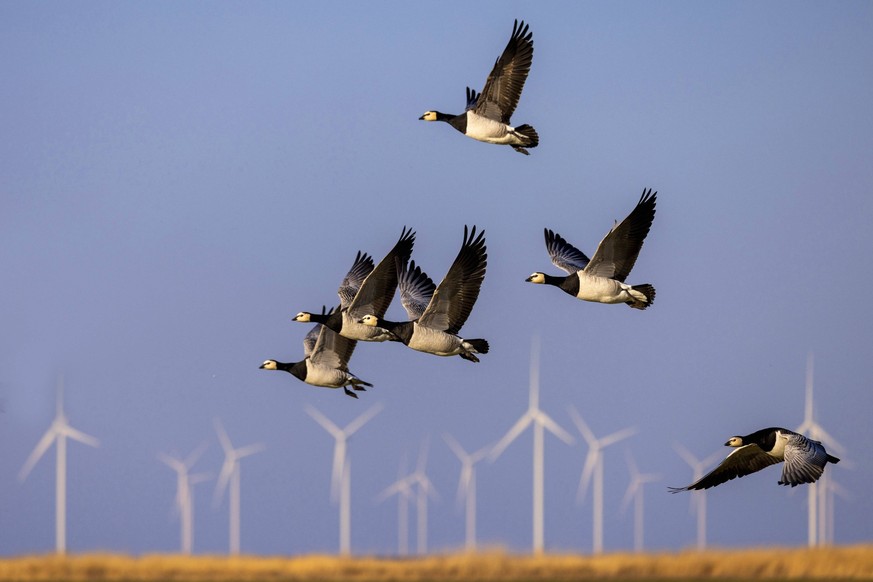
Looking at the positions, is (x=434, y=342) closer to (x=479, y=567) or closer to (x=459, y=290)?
(x=459, y=290)

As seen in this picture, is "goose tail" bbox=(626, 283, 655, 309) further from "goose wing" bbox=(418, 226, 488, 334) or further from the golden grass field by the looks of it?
the golden grass field

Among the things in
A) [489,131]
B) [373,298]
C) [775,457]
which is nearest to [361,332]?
[373,298]

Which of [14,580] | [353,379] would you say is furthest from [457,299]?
[14,580]

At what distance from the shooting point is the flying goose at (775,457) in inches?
1255

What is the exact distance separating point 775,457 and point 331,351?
1051 centimetres

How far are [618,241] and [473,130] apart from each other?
3.91m

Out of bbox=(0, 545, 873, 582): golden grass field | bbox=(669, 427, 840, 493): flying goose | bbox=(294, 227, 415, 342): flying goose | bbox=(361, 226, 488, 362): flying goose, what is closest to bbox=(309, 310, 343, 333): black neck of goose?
bbox=(294, 227, 415, 342): flying goose

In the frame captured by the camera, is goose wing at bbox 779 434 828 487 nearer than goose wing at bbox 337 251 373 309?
Yes

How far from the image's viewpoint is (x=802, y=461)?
106 feet

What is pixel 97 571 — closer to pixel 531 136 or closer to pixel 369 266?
pixel 369 266

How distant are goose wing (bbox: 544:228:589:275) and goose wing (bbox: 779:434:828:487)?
7.93m

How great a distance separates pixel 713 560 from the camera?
6856cm

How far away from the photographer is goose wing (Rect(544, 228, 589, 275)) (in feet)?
130

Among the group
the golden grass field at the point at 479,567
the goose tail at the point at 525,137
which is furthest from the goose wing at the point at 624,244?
the golden grass field at the point at 479,567
